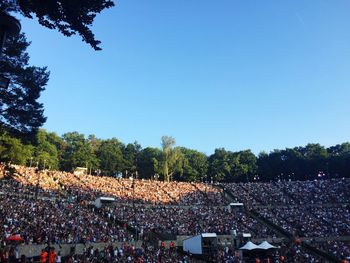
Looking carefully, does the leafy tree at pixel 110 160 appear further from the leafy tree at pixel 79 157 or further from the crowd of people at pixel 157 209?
the crowd of people at pixel 157 209

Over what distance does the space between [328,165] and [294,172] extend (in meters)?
8.60

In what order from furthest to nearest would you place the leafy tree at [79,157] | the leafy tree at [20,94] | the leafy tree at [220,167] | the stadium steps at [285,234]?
the leafy tree at [220,167], the leafy tree at [79,157], the stadium steps at [285,234], the leafy tree at [20,94]

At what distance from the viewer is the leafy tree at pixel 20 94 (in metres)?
17.6

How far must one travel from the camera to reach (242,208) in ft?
185

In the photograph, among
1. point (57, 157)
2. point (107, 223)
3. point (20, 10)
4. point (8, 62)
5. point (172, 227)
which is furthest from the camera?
point (57, 157)

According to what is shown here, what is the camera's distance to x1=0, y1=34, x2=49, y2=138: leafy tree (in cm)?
1764

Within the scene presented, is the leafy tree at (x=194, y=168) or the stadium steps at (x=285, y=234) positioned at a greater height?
the leafy tree at (x=194, y=168)

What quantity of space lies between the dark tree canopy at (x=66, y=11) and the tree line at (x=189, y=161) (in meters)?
74.3

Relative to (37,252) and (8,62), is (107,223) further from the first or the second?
(8,62)

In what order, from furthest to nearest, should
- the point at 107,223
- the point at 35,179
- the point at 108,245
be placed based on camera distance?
the point at 35,179
the point at 107,223
the point at 108,245

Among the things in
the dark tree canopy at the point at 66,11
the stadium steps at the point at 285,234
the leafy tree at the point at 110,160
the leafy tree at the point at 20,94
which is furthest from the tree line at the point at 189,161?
the dark tree canopy at the point at 66,11

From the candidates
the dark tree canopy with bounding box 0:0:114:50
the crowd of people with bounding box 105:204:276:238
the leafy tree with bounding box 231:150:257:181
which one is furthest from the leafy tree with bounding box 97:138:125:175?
the dark tree canopy with bounding box 0:0:114:50

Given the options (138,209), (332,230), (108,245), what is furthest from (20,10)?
(332,230)

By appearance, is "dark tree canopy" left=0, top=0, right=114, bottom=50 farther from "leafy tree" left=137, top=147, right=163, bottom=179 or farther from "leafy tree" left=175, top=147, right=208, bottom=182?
"leafy tree" left=175, top=147, right=208, bottom=182
